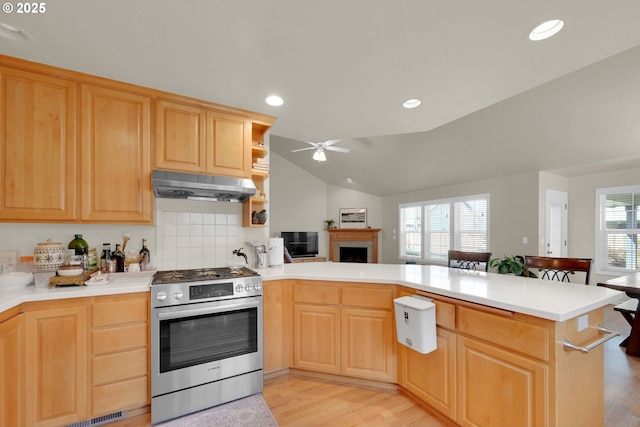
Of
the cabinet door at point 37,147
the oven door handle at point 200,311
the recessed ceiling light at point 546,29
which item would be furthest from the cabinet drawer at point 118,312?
the recessed ceiling light at point 546,29

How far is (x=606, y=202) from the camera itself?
5133 millimetres

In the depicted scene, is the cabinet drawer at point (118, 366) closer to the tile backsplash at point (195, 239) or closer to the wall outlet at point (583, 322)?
the tile backsplash at point (195, 239)

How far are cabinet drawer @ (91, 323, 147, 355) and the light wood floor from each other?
101 cm

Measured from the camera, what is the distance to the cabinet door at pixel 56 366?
170 cm

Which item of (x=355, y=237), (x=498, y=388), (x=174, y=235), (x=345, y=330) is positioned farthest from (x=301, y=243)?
(x=498, y=388)

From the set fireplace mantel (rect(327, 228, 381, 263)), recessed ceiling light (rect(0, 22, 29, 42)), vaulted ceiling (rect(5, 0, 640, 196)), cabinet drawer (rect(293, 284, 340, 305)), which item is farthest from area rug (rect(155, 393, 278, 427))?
fireplace mantel (rect(327, 228, 381, 263))

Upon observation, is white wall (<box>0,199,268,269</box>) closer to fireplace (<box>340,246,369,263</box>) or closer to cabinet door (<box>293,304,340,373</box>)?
cabinet door (<box>293,304,340,373</box>)

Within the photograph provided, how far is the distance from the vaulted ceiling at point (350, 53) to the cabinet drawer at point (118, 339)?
5.80ft

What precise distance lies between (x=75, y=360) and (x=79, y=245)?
887mm

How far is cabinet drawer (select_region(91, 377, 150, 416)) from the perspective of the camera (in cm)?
187

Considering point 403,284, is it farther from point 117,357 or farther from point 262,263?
point 117,357

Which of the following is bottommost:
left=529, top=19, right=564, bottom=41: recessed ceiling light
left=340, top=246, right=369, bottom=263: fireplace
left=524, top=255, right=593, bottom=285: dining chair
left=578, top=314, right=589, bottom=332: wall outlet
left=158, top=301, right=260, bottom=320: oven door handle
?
left=340, top=246, right=369, bottom=263: fireplace

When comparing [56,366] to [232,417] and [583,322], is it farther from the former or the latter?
[583,322]

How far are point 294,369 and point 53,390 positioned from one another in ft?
5.29
